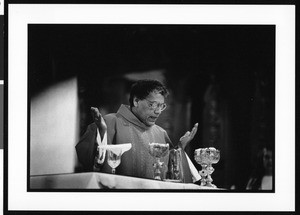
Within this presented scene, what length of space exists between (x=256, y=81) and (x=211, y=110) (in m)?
0.33

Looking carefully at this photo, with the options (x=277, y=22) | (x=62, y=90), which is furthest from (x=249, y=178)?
(x=62, y=90)

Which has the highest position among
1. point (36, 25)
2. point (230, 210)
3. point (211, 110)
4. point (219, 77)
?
point (36, 25)

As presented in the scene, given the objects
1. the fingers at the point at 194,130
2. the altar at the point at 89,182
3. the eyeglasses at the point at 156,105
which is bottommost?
the altar at the point at 89,182

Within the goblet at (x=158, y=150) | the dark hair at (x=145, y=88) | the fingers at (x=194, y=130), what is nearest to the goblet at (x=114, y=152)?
the goblet at (x=158, y=150)

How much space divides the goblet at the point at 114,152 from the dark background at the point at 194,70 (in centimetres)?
20

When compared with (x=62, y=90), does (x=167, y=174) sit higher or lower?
lower

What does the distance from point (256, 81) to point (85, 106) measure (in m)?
1.04

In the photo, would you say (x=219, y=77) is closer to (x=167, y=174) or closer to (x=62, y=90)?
(x=167, y=174)

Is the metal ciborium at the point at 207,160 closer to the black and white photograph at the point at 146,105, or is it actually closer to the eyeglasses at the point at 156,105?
the black and white photograph at the point at 146,105

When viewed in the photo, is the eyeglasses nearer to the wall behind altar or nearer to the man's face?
the man's face

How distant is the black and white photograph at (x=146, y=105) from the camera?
3170 millimetres

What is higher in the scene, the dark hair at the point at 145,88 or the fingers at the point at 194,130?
the dark hair at the point at 145,88

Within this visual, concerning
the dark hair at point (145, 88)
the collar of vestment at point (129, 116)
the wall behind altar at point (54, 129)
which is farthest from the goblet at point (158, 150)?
the wall behind altar at point (54, 129)

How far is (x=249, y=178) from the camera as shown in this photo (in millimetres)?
3197
